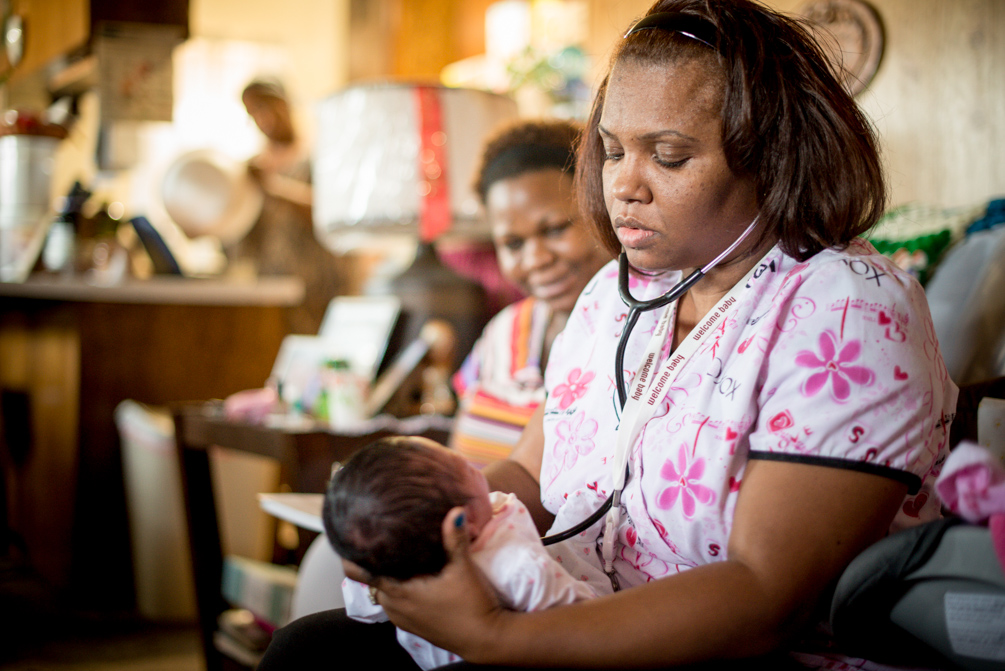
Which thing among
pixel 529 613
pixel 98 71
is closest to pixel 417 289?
pixel 98 71

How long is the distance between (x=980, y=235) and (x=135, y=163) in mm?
3044

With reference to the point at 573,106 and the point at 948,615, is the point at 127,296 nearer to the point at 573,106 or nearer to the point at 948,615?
the point at 573,106

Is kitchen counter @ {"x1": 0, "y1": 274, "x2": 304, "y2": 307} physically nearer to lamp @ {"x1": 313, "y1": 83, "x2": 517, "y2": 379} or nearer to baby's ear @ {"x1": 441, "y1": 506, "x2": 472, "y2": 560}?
lamp @ {"x1": 313, "y1": 83, "x2": 517, "y2": 379}

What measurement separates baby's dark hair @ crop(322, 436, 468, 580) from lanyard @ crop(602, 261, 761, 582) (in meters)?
0.19

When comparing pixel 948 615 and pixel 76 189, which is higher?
pixel 76 189

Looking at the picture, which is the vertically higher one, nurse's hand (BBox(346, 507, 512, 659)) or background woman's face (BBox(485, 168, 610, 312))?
background woman's face (BBox(485, 168, 610, 312))

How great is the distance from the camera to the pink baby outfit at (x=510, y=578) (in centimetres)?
79

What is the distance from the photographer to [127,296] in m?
2.77

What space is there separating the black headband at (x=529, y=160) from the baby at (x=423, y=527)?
103 cm

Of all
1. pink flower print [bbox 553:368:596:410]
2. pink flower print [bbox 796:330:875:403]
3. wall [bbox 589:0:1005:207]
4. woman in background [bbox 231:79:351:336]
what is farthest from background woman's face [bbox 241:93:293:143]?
pink flower print [bbox 796:330:875:403]

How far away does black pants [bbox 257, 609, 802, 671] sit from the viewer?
909 millimetres

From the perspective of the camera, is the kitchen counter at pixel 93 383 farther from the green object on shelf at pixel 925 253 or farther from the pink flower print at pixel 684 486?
the pink flower print at pixel 684 486

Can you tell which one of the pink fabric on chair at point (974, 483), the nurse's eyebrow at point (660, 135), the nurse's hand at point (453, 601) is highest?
the nurse's eyebrow at point (660, 135)

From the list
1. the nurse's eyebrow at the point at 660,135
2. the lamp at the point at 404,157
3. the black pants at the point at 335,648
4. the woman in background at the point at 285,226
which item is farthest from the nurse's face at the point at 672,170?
the woman in background at the point at 285,226
